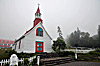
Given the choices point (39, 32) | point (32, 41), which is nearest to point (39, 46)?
point (32, 41)

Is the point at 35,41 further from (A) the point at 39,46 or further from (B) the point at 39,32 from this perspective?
(B) the point at 39,32

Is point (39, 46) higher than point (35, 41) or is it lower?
lower

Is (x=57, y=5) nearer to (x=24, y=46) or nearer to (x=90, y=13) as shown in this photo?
(x=90, y=13)

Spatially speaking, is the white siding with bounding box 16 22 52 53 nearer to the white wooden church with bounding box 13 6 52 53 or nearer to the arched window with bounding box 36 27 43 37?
the white wooden church with bounding box 13 6 52 53

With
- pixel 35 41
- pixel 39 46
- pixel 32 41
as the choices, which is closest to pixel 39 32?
pixel 35 41

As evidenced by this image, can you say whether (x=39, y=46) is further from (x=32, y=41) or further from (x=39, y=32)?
(x=39, y=32)

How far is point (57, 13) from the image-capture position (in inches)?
1539

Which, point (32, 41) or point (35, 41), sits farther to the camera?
point (35, 41)

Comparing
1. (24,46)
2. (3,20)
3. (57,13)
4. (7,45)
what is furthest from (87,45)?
(7,45)

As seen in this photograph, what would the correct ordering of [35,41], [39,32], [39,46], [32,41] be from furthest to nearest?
1. [39,32]
2. [39,46]
3. [35,41]
4. [32,41]

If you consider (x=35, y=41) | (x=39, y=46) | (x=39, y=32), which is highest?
(x=39, y=32)

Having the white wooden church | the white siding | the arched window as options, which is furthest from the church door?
the arched window

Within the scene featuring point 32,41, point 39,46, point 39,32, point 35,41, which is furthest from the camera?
point 39,32

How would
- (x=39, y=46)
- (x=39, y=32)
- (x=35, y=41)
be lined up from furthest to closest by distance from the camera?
(x=39, y=32)
(x=39, y=46)
(x=35, y=41)
